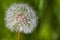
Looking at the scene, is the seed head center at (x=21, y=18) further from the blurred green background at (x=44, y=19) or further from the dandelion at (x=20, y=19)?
the blurred green background at (x=44, y=19)

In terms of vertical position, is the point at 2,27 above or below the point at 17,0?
below

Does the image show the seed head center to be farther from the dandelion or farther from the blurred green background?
the blurred green background

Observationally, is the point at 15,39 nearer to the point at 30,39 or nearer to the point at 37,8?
the point at 30,39

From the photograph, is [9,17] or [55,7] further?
[55,7]

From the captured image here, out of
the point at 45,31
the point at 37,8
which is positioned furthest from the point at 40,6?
the point at 45,31
